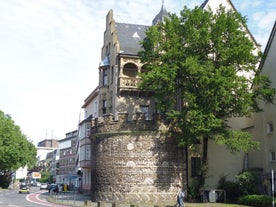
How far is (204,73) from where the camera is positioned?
28.3 m

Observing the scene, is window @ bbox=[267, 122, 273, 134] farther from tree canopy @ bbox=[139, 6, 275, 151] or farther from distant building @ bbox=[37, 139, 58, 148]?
distant building @ bbox=[37, 139, 58, 148]

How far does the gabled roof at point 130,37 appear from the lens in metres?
38.9

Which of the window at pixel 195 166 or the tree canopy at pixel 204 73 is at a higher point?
the tree canopy at pixel 204 73

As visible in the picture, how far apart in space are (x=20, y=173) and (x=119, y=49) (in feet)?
362

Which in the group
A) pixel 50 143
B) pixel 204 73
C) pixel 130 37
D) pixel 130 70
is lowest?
pixel 204 73

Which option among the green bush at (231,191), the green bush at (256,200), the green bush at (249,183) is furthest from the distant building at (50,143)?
the green bush at (256,200)

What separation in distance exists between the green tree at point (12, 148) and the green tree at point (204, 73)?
40.4 metres

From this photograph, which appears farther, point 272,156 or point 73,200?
point 73,200

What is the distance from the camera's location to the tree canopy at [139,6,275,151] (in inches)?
1109

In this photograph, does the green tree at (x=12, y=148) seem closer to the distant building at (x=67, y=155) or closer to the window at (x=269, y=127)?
the distant building at (x=67, y=155)

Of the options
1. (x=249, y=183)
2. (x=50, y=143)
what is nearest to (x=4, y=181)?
(x=249, y=183)

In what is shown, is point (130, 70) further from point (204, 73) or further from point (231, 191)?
point (231, 191)

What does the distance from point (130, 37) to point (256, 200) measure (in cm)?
2245

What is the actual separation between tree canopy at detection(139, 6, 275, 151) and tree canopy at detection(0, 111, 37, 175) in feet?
132
